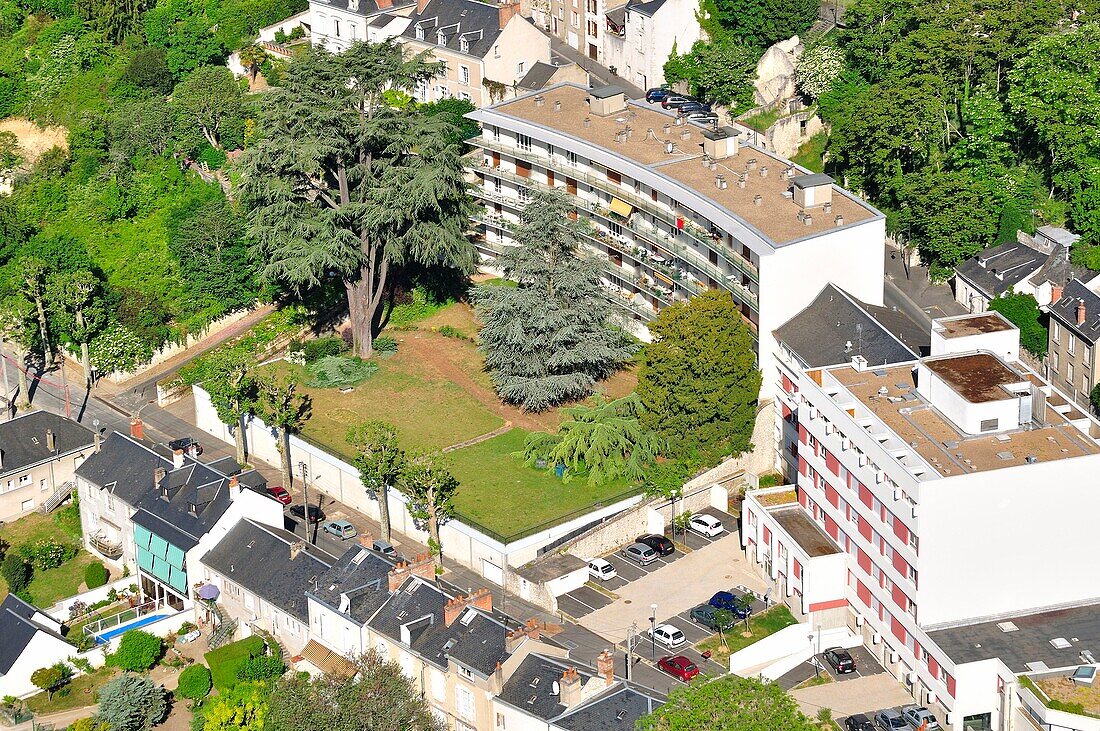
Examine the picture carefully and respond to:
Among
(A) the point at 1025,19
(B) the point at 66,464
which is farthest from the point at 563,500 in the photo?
(A) the point at 1025,19

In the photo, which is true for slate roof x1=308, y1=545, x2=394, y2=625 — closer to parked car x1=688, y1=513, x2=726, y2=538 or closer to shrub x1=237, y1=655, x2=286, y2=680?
shrub x1=237, y1=655, x2=286, y2=680

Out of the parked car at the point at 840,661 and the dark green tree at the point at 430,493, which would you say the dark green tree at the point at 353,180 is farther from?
the parked car at the point at 840,661

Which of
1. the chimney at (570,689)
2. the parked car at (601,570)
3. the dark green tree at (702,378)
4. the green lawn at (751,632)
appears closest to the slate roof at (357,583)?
the parked car at (601,570)

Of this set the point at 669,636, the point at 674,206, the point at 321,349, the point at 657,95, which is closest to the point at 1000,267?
the point at 674,206

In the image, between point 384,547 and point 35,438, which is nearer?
point 384,547

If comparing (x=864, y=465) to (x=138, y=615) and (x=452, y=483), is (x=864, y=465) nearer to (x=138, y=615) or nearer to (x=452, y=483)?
(x=452, y=483)

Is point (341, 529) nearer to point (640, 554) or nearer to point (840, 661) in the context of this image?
point (640, 554)

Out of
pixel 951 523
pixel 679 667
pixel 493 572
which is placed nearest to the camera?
pixel 951 523
